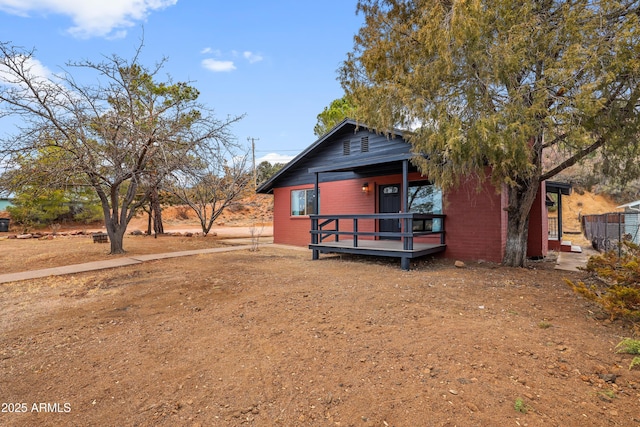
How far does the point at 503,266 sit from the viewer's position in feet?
24.8

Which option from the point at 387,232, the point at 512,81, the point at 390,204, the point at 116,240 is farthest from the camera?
the point at 390,204

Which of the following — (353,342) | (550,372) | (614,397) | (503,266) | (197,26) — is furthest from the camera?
(197,26)

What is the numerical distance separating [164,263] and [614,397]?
8.62 metres

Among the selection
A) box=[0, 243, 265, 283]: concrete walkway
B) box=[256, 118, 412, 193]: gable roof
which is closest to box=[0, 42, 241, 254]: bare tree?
box=[0, 243, 265, 283]: concrete walkway

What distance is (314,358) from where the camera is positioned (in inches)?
115

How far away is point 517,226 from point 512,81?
3.50 m

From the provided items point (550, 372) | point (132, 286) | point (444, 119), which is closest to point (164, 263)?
point (132, 286)

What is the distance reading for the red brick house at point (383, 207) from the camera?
26.7 feet

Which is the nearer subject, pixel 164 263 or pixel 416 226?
pixel 164 263

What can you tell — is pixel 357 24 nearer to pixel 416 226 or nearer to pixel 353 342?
pixel 416 226

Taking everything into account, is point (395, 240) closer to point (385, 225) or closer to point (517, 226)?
point (385, 225)

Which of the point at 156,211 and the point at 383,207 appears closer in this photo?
the point at 383,207

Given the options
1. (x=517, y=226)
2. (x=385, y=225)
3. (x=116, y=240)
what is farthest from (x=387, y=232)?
(x=116, y=240)

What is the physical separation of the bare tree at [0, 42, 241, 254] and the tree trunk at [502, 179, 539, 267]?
8.18 m
